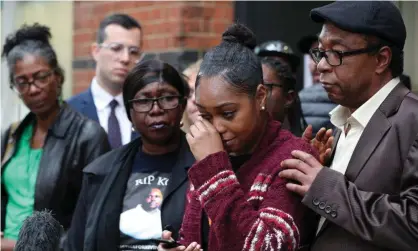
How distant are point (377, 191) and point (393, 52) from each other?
50cm

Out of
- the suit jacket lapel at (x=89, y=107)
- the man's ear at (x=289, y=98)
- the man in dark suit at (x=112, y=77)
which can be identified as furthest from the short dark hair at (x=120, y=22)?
the man's ear at (x=289, y=98)

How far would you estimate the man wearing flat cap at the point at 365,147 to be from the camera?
2539 mm

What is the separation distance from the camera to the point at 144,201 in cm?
367

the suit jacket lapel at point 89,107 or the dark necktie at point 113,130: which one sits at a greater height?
the suit jacket lapel at point 89,107

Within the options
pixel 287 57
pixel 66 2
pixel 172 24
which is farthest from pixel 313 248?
pixel 66 2

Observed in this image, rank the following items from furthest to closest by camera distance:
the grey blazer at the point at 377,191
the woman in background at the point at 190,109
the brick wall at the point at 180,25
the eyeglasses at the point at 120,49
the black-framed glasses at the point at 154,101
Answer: the brick wall at the point at 180,25 < the eyeglasses at the point at 120,49 < the woman in background at the point at 190,109 < the black-framed glasses at the point at 154,101 < the grey blazer at the point at 377,191

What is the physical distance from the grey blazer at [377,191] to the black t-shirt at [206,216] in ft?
1.09

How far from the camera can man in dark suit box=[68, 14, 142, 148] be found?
17.2ft

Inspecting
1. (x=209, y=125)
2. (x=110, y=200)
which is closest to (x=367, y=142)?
(x=209, y=125)

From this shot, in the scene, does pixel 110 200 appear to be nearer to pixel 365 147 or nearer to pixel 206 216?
pixel 206 216

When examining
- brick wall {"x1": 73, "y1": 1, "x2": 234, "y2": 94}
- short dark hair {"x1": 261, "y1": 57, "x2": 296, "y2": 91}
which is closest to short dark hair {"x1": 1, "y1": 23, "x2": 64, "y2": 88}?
short dark hair {"x1": 261, "y1": 57, "x2": 296, "y2": 91}

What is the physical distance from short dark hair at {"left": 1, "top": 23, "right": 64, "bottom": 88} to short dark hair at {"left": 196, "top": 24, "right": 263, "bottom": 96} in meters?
1.96

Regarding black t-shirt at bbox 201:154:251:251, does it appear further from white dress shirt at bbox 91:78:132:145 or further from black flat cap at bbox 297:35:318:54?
black flat cap at bbox 297:35:318:54

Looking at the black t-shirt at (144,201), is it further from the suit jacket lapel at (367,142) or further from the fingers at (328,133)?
the suit jacket lapel at (367,142)
